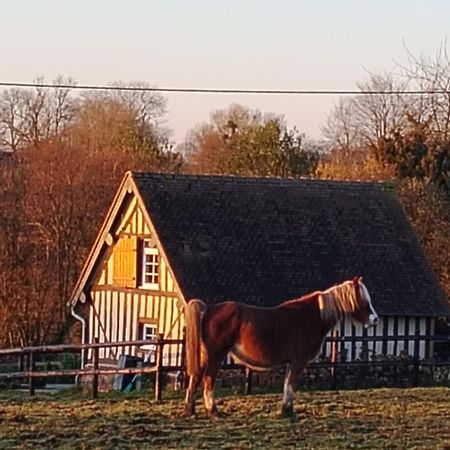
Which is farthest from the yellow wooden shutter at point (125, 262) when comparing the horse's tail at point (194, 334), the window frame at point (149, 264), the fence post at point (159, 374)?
the horse's tail at point (194, 334)

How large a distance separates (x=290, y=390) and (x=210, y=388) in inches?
33.7

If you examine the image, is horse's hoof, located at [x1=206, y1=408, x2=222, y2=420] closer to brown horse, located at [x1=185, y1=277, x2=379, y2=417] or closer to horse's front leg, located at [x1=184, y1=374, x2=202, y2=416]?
→ horse's front leg, located at [x1=184, y1=374, x2=202, y2=416]

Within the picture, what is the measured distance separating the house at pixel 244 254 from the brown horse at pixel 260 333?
11.2 metres

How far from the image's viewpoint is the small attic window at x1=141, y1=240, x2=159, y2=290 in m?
27.3

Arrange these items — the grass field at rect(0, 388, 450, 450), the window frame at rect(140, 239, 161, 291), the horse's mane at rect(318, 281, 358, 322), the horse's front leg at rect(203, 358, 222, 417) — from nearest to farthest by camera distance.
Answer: the grass field at rect(0, 388, 450, 450) < the horse's front leg at rect(203, 358, 222, 417) < the horse's mane at rect(318, 281, 358, 322) < the window frame at rect(140, 239, 161, 291)

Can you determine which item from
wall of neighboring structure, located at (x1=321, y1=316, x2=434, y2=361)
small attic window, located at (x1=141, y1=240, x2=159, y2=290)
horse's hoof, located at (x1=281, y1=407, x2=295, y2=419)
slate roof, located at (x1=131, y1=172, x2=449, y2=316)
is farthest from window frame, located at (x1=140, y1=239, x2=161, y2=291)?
horse's hoof, located at (x1=281, y1=407, x2=295, y2=419)

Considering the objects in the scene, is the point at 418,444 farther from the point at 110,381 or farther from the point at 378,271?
the point at 378,271

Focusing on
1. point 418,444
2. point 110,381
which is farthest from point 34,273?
point 418,444

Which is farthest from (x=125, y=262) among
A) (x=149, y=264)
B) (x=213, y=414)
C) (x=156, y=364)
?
(x=213, y=414)

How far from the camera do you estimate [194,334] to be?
1348 centimetres

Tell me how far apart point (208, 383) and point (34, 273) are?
22.8 meters

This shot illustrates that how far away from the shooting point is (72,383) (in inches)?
1080

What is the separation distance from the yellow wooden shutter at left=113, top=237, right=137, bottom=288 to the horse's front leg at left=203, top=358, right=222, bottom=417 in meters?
14.4

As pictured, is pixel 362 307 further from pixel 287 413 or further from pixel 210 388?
pixel 210 388
